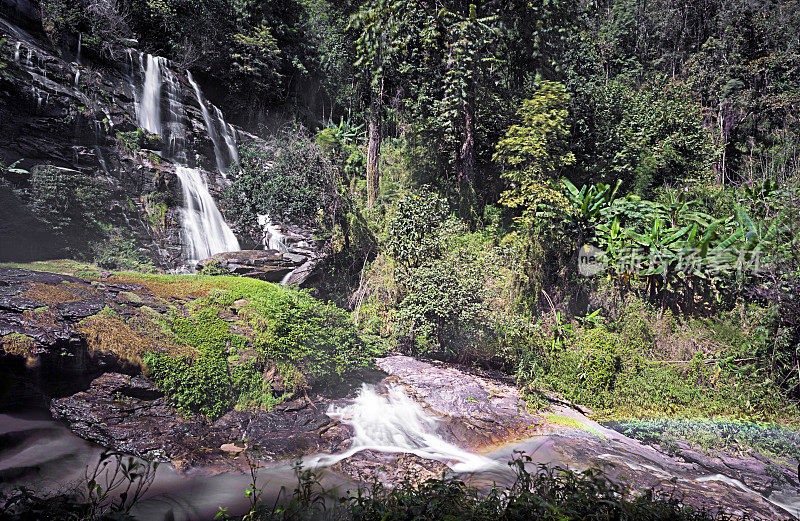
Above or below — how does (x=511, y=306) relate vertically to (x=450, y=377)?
above

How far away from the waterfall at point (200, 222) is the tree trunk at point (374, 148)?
368cm

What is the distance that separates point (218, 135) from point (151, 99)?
1.74 meters

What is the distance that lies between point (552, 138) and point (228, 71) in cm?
1042

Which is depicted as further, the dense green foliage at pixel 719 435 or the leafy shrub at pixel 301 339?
the leafy shrub at pixel 301 339

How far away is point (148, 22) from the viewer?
11289 mm

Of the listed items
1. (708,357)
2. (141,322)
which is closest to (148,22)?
(141,322)

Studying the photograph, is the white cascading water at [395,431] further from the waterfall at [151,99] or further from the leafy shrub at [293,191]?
the waterfall at [151,99]

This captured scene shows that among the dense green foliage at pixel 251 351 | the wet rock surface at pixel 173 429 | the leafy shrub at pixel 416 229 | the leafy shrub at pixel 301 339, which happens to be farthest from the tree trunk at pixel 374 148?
the wet rock surface at pixel 173 429

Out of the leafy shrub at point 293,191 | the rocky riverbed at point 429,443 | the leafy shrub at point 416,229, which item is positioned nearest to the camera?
the rocky riverbed at point 429,443

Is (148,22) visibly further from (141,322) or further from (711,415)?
(711,415)

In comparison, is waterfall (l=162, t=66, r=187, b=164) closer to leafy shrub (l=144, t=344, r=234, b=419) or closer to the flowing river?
leafy shrub (l=144, t=344, r=234, b=419)

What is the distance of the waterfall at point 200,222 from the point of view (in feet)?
27.8

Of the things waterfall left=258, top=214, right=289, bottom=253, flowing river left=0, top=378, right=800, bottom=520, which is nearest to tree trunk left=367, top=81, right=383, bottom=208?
waterfall left=258, top=214, right=289, bottom=253

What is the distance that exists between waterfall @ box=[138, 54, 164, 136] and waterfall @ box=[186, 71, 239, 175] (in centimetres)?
98
